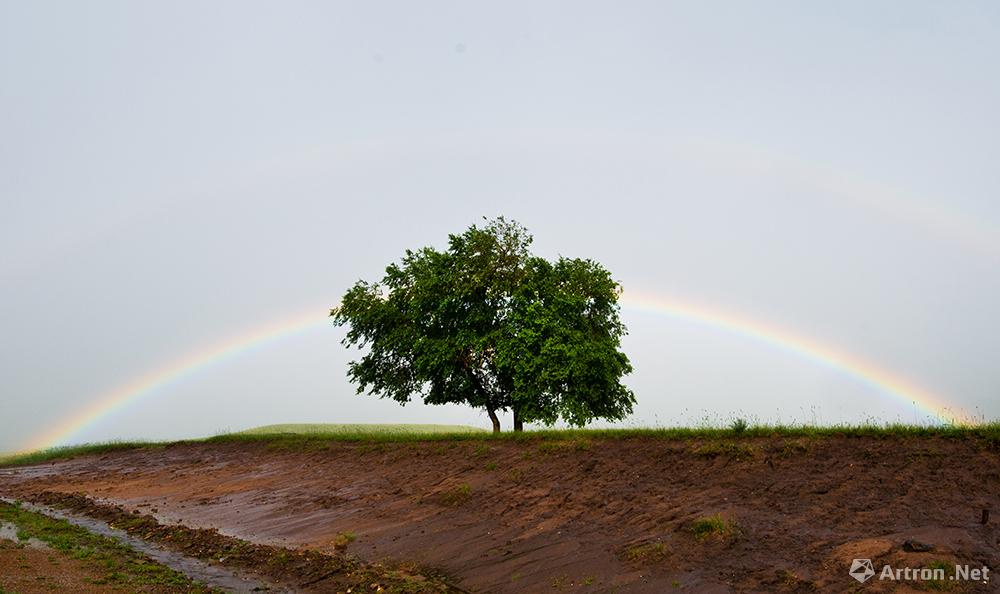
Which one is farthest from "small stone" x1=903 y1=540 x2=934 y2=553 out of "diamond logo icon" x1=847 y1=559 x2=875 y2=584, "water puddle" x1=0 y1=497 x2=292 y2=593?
"water puddle" x1=0 y1=497 x2=292 y2=593

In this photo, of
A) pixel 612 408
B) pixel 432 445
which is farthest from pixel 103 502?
pixel 612 408

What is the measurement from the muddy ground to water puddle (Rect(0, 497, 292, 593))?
6.18 ft

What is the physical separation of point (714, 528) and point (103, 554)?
16.4m

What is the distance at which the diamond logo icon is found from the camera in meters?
10.9

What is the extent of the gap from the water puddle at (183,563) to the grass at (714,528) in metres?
9.55

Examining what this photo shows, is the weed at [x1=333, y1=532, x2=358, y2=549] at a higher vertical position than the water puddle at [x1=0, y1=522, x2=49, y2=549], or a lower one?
higher

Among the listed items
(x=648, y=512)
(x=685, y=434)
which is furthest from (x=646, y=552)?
(x=685, y=434)

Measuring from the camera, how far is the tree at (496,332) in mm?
35469

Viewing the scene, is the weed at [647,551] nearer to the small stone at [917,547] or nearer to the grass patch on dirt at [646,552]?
the grass patch on dirt at [646,552]

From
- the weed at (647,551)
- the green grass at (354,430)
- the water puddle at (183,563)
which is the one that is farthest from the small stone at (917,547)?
the green grass at (354,430)

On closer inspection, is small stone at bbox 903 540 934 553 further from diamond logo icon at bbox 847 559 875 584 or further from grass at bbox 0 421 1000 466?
grass at bbox 0 421 1000 466

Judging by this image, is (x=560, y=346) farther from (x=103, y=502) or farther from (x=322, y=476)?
(x=103, y=502)

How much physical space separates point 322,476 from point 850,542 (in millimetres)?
20003

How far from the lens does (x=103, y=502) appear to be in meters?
26.4
